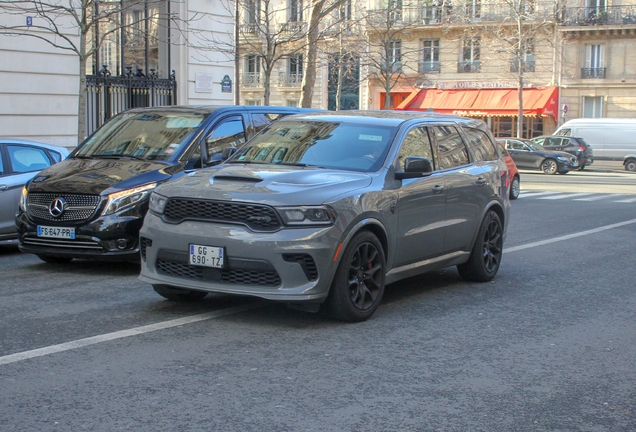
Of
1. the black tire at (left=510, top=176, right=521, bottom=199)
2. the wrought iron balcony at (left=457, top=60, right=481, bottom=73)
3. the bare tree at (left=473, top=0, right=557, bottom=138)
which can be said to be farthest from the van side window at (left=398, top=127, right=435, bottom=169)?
the wrought iron balcony at (left=457, top=60, right=481, bottom=73)

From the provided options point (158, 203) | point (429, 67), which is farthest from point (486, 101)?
point (158, 203)

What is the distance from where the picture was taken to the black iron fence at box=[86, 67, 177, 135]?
896 inches

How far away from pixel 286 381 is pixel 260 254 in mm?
1391

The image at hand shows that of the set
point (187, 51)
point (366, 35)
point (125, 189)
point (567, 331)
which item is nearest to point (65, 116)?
point (187, 51)

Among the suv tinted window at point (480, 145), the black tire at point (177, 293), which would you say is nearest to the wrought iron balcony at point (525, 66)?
the suv tinted window at point (480, 145)

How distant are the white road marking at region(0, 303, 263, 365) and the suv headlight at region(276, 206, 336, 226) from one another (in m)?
1.12

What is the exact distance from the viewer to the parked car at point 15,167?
10.6m

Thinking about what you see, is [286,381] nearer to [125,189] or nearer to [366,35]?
[125,189]

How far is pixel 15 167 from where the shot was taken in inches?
433

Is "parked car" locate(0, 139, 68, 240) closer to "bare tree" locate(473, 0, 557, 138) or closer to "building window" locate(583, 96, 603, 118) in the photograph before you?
"bare tree" locate(473, 0, 557, 138)

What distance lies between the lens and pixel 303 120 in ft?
27.4

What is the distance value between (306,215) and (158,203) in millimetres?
1301

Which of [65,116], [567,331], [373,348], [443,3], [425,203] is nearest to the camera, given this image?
[373,348]

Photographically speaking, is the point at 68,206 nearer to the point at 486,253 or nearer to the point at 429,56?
the point at 486,253
